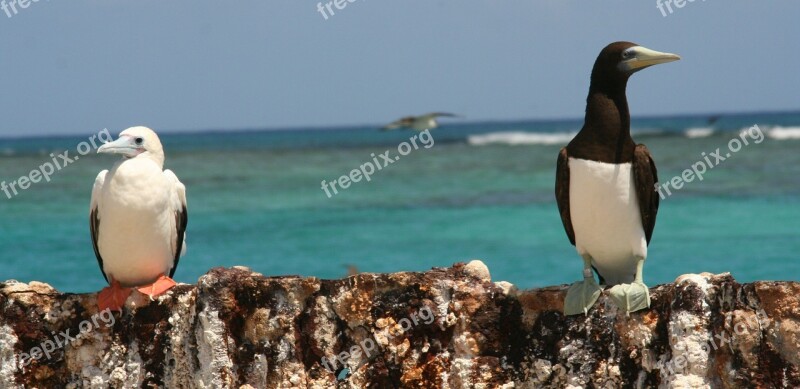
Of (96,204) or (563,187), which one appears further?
(96,204)

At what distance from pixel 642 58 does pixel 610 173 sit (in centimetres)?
55

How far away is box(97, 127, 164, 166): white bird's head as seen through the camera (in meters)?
5.11

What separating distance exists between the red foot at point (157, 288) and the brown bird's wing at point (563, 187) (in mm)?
1920

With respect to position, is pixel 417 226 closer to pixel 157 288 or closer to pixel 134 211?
pixel 134 211

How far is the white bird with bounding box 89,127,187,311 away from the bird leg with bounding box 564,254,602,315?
2107 millimetres

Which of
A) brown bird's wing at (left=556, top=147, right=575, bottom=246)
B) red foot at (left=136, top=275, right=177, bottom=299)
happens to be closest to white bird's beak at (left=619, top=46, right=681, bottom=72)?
brown bird's wing at (left=556, top=147, right=575, bottom=246)

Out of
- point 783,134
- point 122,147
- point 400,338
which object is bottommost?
point 400,338

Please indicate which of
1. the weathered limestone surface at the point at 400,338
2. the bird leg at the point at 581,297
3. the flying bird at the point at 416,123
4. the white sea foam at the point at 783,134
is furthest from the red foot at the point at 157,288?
the white sea foam at the point at 783,134

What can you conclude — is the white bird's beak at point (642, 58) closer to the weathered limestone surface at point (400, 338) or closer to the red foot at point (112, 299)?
the weathered limestone surface at point (400, 338)

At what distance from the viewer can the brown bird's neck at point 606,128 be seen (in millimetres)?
4605

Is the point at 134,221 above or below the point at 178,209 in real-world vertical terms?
below

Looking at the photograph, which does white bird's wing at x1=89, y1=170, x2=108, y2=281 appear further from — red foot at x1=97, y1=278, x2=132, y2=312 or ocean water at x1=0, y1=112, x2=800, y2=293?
ocean water at x1=0, y1=112, x2=800, y2=293

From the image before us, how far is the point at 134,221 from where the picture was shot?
5.18 m

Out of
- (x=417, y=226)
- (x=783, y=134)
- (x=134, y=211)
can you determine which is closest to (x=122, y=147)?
(x=134, y=211)
